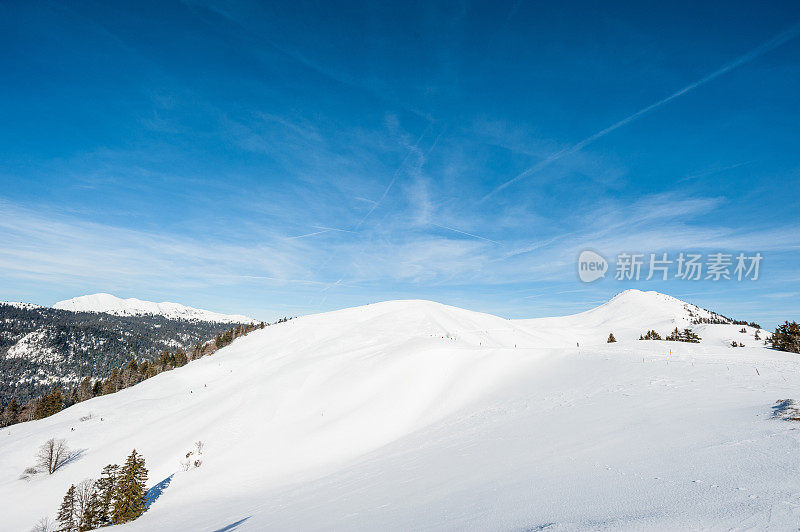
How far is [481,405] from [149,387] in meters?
63.8

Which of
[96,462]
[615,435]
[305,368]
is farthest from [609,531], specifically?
[96,462]

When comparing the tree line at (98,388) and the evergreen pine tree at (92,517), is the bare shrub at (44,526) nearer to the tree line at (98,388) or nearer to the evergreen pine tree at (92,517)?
the evergreen pine tree at (92,517)

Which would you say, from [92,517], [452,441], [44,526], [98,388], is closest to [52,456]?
[44,526]

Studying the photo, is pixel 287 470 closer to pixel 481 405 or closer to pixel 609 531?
pixel 481 405

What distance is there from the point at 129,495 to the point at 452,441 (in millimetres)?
25290

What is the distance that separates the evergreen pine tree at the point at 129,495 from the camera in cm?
2388

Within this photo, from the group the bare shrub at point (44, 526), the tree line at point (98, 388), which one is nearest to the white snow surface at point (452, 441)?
the bare shrub at point (44, 526)

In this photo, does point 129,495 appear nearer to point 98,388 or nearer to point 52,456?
point 52,456

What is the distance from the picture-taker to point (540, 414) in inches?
699

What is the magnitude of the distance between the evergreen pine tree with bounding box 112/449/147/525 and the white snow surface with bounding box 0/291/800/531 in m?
1.29

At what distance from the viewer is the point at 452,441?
1792cm

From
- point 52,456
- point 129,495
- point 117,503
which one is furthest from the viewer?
point 52,456

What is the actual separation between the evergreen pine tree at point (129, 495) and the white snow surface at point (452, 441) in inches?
50.8

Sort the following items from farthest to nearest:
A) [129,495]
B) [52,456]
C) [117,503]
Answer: [52,456] < [129,495] < [117,503]
